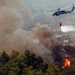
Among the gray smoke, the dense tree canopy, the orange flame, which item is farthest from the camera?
the gray smoke

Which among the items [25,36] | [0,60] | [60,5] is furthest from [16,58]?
[60,5]

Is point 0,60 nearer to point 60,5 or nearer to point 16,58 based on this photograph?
point 16,58

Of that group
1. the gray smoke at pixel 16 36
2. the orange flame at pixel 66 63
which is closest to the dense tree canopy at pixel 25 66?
the orange flame at pixel 66 63

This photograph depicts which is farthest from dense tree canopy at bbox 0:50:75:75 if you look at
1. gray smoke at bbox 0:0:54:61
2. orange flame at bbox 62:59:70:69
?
gray smoke at bbox 0:0:54:61

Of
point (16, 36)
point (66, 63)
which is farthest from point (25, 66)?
point (16, 36)

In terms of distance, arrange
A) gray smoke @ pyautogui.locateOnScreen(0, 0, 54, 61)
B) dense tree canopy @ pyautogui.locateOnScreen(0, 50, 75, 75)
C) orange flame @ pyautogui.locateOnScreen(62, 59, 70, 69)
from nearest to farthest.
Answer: dense tree canopy @ pyautogui.locateOnScreen(0, 50, 75, 75) < orange flame @ pyautogui.locateOnScreen(62, 59, 70, 69) < gray smoke @ pyautogui.locateOnScreen(0, 0, 54, 61)

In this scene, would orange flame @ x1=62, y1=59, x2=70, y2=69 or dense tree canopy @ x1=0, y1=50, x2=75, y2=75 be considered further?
orange flame @ x1=62, y1=59, x2=70, y2=69

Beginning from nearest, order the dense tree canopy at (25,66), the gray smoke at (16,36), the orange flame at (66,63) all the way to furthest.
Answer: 1. the dense tree canopy at (25,66)
2. the orange flame at (66,63)
3. the gray smoke at (16,36)

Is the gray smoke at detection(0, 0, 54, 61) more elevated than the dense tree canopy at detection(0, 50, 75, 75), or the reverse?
the gray smoke at detection(0, 0, 54, 61)

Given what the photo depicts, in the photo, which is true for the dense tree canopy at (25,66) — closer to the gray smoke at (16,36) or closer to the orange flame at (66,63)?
the orange flame at (66,63)

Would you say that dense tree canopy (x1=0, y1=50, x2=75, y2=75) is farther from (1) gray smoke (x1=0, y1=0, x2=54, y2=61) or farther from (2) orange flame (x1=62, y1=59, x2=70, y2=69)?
(1) gray smoke (x1=0, y1=0, x2=54, y2=61)

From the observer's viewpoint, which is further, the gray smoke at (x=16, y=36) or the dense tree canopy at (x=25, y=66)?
the gray smoke at (x=16, y=36)
